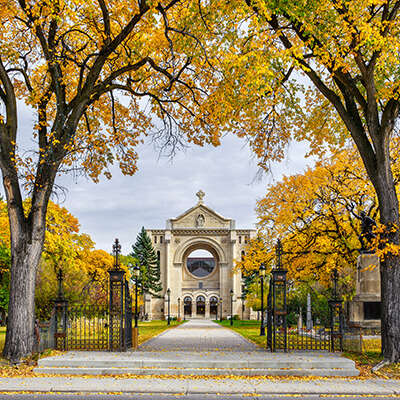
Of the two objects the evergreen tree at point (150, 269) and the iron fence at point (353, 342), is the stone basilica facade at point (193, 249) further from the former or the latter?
the iron fence at point (353, 342)

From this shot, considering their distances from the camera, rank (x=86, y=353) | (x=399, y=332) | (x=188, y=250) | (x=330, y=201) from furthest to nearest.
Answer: (x=188, y=250)
(x=330, y=201)
(x=86, y=353)
(x=399, y=332)

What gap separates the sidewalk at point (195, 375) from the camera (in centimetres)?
964

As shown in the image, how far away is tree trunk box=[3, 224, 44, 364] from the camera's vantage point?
1250 cm

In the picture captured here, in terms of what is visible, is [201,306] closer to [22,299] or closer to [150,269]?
[150,269]

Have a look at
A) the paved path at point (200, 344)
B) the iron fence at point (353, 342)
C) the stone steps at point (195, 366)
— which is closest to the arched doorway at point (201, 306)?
the paved path at point (200, 344)

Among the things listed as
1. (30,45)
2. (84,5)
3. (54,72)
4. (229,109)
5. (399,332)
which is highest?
(84,5)

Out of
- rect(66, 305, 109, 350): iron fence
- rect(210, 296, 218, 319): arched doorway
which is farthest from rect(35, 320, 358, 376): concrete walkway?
rect(210, 296, 218, 319): arched doorway

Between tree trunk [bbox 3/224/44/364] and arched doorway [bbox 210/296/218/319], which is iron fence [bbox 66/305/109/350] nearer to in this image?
tree trunk [bbox 3/224/44/364]

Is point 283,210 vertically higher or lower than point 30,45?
lower

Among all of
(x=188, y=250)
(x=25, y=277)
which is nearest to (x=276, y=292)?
(x=25, y=277)

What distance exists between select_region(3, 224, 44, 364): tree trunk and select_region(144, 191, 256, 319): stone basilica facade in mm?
60235

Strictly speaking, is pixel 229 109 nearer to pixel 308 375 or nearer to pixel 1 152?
pixel 1 152

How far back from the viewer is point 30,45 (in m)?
15.3

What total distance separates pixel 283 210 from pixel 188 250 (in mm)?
52526
